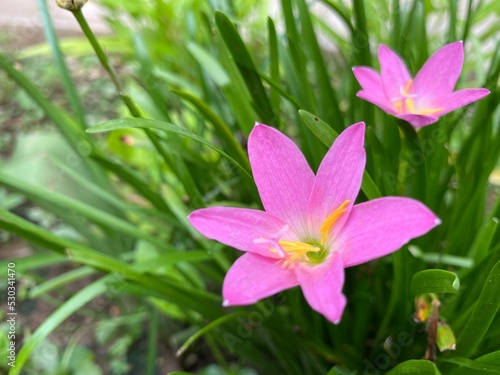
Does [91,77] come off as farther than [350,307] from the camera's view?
Yes

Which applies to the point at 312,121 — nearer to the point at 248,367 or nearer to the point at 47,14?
the point at 47,14

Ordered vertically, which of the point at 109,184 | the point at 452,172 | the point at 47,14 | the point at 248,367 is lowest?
the point at 248,367

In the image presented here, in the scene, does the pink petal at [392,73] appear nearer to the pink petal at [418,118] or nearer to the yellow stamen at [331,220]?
the pink petal at [418,118]

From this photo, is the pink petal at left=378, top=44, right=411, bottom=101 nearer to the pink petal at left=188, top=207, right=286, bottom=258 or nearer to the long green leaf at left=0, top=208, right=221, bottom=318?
the pink petal at left=188, top=207, right=286, bottom=258

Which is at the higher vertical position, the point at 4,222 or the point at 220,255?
the point at 4,222

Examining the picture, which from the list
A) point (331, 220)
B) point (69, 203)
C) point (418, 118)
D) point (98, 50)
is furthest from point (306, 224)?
point (69, 203)

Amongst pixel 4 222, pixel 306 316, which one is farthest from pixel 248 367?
pixel 4 222

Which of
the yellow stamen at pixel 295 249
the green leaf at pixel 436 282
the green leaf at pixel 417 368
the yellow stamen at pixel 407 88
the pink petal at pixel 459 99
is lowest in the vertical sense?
the green leaf at pixel 417 368

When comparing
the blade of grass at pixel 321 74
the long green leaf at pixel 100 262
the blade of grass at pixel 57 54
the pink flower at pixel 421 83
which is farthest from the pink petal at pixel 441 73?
the blade of grass at pixel 57 54
